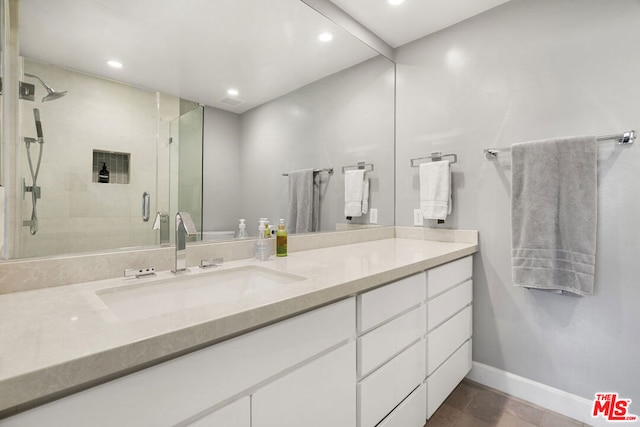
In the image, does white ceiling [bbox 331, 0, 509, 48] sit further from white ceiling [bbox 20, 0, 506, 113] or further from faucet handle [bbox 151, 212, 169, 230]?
faucet handle [bbox 151, 212, 169, 230]

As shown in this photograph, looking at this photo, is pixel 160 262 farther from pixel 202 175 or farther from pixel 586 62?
pixel 586 62

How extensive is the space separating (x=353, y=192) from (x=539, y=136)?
1.12 metres

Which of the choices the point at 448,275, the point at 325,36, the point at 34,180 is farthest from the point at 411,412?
the point at 325,36

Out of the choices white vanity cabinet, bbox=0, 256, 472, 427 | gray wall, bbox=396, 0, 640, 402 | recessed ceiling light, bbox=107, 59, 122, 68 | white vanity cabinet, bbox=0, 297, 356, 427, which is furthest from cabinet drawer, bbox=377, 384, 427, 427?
recessed ceiling light, bbox=107, 59, 122, 68

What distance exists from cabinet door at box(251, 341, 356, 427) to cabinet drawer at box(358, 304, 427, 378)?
0.19ft

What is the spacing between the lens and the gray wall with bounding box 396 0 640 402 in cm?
146

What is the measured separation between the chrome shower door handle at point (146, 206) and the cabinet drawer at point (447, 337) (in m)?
1.35

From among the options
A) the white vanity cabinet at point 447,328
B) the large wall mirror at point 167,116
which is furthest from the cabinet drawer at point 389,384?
the large wall mirror at point 167,116

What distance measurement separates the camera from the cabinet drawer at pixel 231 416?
0.66 m

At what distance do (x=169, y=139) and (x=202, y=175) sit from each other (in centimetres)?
20

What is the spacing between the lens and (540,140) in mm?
1640

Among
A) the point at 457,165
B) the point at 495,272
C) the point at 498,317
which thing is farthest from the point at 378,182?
the point at 498,317

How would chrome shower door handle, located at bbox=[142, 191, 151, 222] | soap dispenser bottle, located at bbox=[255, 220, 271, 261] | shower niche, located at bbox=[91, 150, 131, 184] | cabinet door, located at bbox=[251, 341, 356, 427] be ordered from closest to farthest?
cabinet door, located at bbox=[251, 341, 356, 427], shower niche, located at bbox=[91, 150, 131, 184], chrome shower door handle, located at bbox=[142, 191, 151, 222], soap dispenser bottle, located at bbox=[255, 220, 271, 261]

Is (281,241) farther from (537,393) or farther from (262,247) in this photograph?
(537,393)
